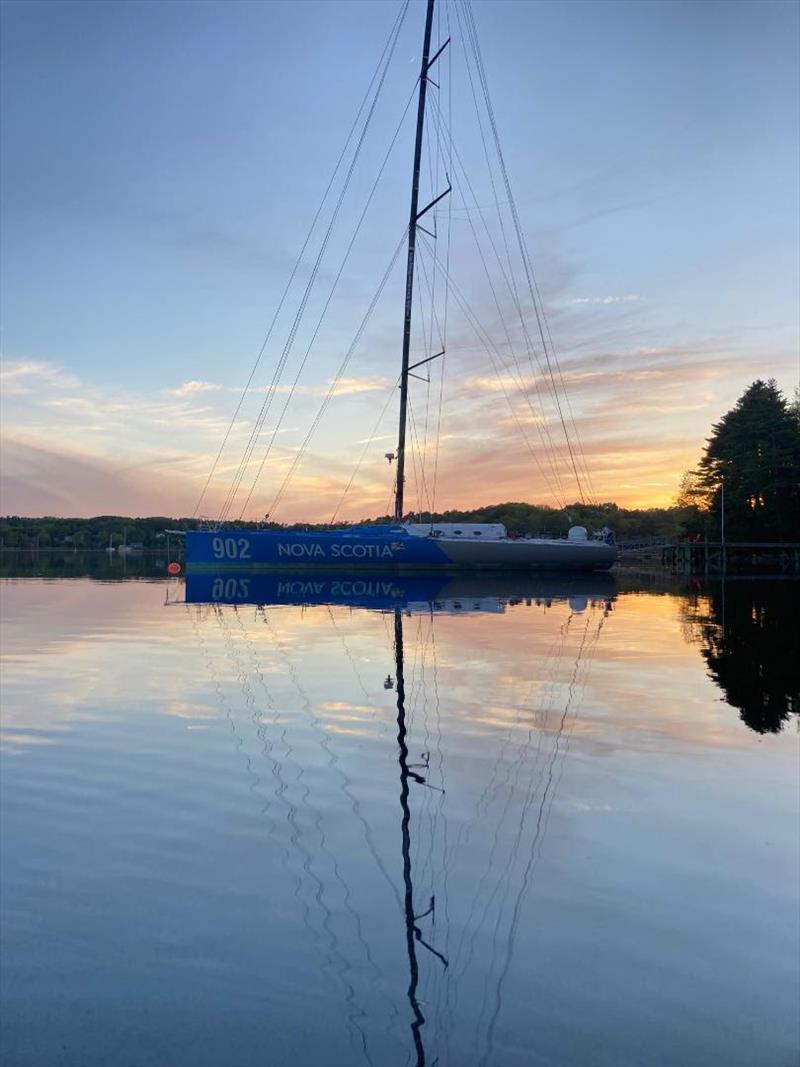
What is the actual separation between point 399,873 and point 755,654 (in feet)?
30.3

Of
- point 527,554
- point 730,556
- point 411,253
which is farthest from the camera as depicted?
point 730,556

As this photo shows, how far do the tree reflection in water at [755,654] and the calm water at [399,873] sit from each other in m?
0.11

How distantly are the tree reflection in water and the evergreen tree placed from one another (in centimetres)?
3650

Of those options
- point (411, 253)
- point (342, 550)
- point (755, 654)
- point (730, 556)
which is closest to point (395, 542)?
point (342, 550)

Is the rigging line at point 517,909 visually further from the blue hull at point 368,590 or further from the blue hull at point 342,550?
the blue hull at point 342,550

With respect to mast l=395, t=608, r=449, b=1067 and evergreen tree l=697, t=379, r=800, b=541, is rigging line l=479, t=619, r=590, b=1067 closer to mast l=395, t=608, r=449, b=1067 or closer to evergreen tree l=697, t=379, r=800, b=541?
mast l=395, t=608, r=449, b=1067

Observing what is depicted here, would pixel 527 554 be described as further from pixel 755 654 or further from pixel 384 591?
pixel 755 654

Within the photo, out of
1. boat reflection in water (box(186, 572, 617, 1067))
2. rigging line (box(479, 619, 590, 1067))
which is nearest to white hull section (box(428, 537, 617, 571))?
boat reflection in water (box(186, 572, 617, 1067))

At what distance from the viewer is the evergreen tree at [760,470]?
56.2m

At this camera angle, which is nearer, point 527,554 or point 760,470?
point 527,554

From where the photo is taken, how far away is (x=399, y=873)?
4.04m

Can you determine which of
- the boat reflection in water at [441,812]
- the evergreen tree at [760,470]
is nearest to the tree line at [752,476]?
the evergreen tree at [760,470]

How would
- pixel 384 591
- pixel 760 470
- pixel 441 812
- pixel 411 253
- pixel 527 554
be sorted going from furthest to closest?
pixel 760 470 < pixel 527 554 < pixel 411 253 < pixel 384 591 < pixel 441 812

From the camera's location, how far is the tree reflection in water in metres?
8.20
